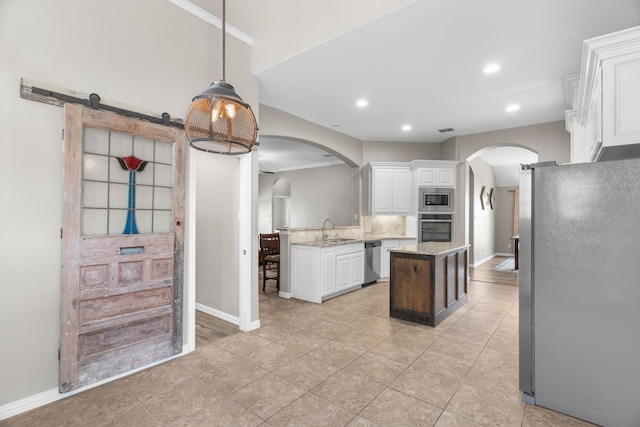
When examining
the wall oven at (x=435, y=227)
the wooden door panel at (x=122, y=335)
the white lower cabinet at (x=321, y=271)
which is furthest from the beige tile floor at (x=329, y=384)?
the wall oven at (x=435, y=227)

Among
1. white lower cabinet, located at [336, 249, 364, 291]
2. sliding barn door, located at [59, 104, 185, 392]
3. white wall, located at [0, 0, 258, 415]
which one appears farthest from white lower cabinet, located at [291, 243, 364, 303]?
white wall, located at [0, 0, 258, 415]

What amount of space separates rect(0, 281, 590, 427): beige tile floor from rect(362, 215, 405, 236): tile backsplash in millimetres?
3243

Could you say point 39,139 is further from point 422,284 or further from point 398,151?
point 398,151

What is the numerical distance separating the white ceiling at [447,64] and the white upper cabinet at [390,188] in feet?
3.84

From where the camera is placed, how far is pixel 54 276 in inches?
88.3

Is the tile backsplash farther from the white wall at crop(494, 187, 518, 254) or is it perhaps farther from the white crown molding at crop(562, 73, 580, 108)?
the white wall at crop(494, 187, 518, 254)

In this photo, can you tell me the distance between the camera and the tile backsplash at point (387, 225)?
269 inches

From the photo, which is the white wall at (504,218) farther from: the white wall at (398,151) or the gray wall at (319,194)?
the gray wall at (319,194)

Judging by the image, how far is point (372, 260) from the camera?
5871 millimetres

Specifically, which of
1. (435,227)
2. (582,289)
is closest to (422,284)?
(582,289)

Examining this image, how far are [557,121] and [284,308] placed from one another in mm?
5483

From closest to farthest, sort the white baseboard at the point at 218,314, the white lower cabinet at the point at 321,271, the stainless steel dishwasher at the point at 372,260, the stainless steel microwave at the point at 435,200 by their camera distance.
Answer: the white baseboard at the point at 218,314 < the white lower cabinet at the point at 321,271 < the stainless steel dishwasher at the point at 372,260 < the stainless steel microwave at the point at 435,200

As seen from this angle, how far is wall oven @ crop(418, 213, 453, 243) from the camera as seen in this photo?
6258 millimetres

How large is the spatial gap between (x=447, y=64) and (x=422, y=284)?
253 cm
